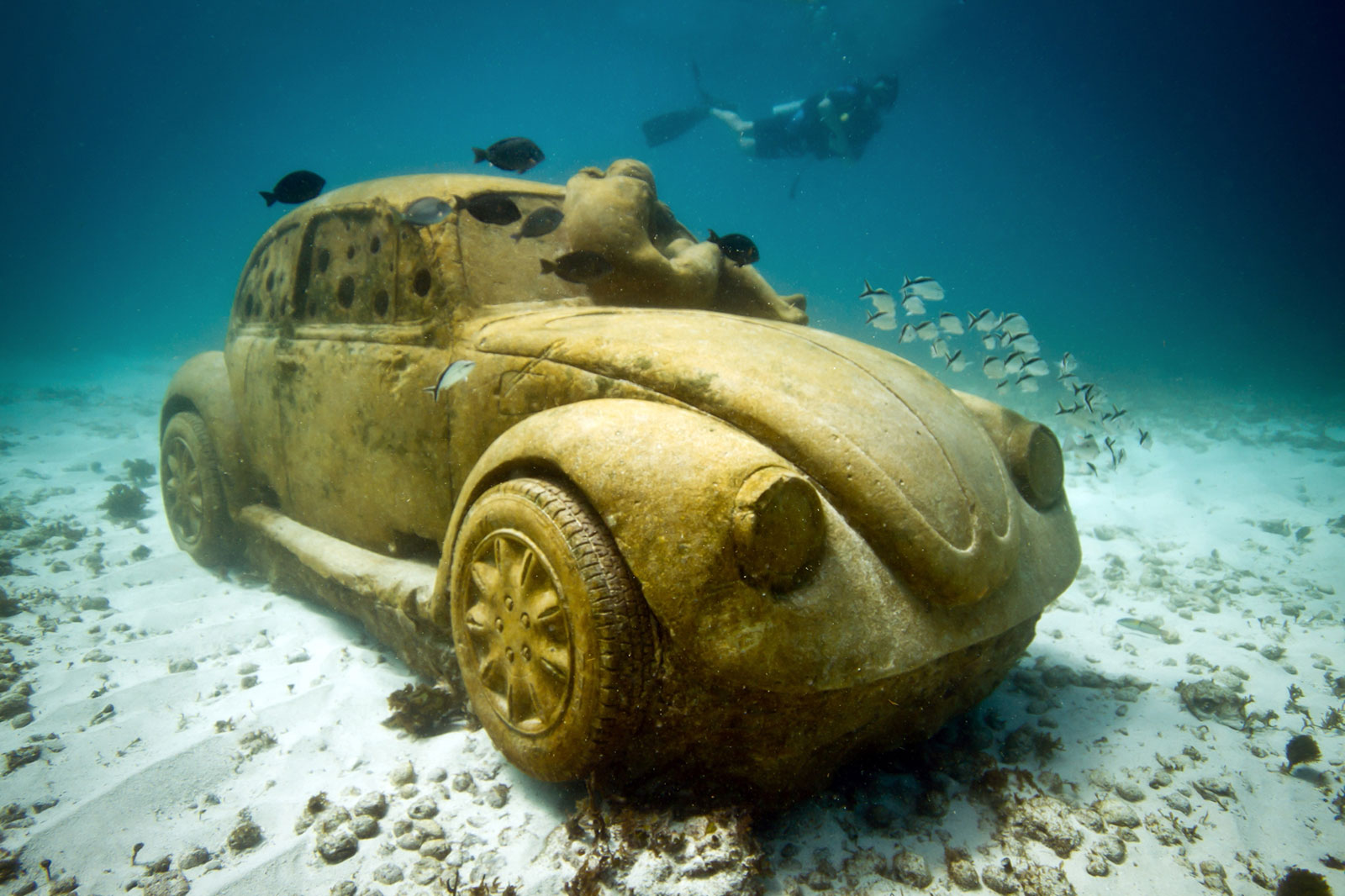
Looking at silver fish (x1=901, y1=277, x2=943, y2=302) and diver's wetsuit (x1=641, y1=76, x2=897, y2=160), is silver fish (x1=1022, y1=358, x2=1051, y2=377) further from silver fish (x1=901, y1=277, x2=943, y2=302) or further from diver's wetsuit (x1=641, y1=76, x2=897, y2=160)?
diver's wetsuit (x1=641, y1=76, x2=897, y2=160)

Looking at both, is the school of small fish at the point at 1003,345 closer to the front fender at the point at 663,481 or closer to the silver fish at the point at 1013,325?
the silver fish at the point at 1013,325

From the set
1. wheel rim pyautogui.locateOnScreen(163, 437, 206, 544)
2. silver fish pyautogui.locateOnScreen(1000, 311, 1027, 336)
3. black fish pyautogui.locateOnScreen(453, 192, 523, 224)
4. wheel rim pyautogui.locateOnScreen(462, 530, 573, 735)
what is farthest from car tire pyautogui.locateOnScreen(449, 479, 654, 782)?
silver fish pyautogui.locateOnScreen(1000, 311, 1027, 336)

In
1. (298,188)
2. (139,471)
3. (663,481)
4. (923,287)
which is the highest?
(923,287)

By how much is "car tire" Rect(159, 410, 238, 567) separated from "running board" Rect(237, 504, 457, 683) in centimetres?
52

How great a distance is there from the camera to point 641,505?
5.73ft

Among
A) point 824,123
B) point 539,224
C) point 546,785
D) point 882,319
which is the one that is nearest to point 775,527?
point 546,785

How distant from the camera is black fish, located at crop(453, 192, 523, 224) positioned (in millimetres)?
3305

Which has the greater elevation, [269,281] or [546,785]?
[269,281]

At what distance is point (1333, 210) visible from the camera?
52281 mm

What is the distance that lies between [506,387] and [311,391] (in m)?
1.80

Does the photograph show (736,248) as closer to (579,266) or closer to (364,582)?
(579,266)

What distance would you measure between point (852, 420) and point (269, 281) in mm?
4390

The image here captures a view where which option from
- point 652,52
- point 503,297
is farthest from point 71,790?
point 652,52

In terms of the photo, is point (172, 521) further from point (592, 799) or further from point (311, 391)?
point (592, 799)
